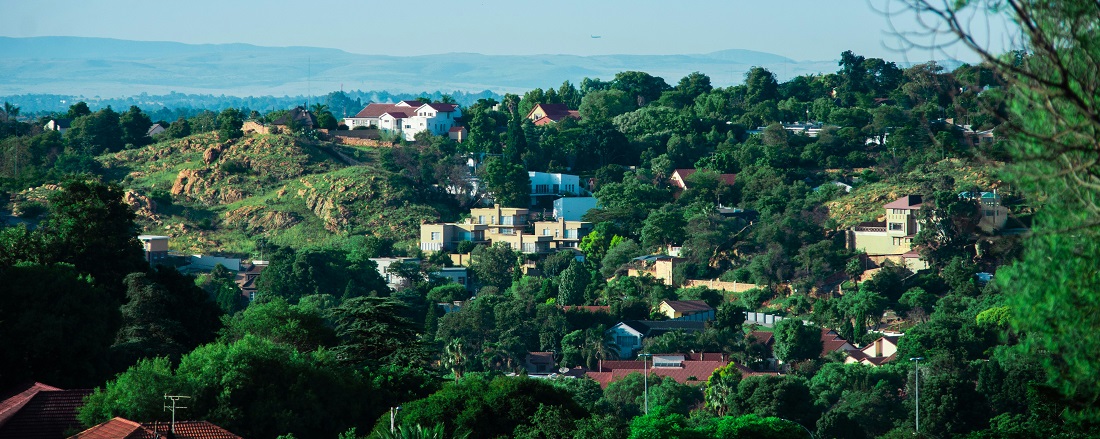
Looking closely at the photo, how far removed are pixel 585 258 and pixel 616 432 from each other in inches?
1236

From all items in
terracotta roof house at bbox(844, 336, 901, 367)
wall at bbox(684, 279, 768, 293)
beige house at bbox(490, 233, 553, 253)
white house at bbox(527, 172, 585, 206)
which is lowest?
terracotta roof house at bbox(844, 336, 901, 367)

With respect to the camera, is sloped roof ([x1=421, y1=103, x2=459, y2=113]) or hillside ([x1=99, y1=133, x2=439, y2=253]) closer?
hillside ([x1=99, y1=133, x2=439, y2=253])

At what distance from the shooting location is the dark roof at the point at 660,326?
4384 cm

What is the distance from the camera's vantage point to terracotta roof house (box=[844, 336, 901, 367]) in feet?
130

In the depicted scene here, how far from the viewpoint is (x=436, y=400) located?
909 inches

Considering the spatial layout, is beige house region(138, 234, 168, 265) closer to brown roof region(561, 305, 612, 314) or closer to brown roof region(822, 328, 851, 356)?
brown roof region(561, 305, 612, 314)

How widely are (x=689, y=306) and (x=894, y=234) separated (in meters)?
7.68

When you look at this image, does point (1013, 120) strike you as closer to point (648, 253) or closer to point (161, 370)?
point (161, 370)

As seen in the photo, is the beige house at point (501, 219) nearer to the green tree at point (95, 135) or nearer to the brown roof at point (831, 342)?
the brown roof at point (831, 342)

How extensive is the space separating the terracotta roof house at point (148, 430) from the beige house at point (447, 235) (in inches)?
1383

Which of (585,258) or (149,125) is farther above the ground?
(149,125)

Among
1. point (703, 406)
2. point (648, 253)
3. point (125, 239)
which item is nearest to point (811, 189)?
point (648, 253)

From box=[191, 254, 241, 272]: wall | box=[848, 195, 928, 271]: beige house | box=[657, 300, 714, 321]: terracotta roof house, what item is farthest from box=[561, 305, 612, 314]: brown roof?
box=[191, 254, 241, 272]: wall

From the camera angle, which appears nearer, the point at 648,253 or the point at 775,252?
→ the point at 775,252
